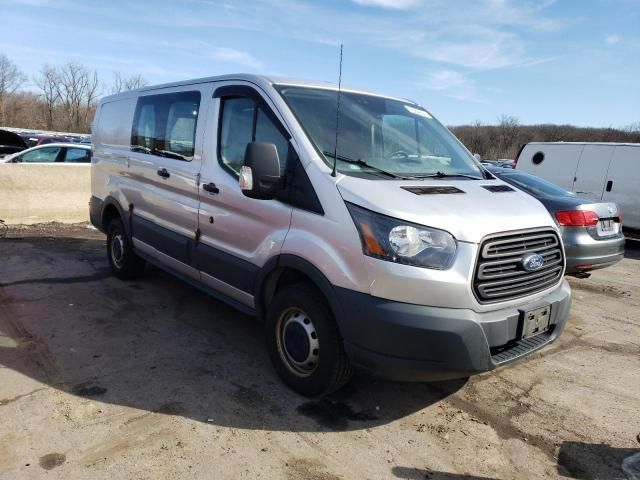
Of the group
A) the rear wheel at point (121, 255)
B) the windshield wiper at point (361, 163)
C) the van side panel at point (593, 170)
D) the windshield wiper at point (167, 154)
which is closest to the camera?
the windshield wiper at point (361, 163)

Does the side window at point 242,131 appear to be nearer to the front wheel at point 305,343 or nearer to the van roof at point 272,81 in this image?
the van roof at point 272,81

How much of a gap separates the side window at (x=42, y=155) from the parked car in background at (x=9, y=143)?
416 centimetres

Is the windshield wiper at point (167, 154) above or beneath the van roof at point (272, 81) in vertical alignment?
beneath

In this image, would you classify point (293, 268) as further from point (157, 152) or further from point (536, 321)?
point (157, 152)

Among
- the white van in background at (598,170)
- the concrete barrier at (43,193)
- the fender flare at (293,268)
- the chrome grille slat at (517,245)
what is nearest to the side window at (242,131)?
the fender flare at (293,268)

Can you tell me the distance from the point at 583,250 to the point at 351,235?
4.24 metres

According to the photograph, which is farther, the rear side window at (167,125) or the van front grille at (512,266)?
the rear side window at (167,125)

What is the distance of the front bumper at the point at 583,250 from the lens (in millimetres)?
5961

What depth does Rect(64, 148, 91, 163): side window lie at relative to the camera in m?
11.2

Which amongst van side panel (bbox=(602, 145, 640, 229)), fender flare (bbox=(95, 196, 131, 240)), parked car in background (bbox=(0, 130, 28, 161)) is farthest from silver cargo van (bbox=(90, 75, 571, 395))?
parked car in background (bbox=(0, 130, 28, 161))

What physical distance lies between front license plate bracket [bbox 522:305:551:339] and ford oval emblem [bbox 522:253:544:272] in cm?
26

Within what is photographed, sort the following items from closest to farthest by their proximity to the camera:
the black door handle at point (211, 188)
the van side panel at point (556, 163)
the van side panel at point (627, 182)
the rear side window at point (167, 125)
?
the black door handle at point (211, 188), the rear side window at point (167, 125), the van side panel at point (627, 182), the van side panel at point (556, 163)

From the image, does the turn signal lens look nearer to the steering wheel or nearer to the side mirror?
the side mirror

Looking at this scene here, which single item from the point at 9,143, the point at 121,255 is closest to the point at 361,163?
the point at 121,255
